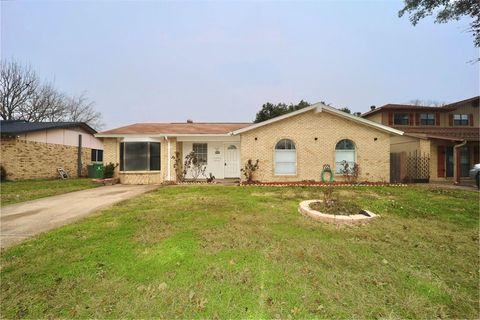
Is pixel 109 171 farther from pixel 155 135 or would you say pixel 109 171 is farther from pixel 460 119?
pixel 460 119

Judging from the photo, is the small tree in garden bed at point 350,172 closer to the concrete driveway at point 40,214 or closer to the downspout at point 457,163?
the downspout at point 457,163

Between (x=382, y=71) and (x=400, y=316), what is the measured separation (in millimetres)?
25401

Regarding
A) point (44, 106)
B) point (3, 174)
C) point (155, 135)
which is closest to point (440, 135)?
point (155, 135)

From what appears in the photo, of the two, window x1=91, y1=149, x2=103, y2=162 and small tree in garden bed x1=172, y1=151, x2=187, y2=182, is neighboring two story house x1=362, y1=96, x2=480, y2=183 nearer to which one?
small tree in garden bed x1=172, y1=151, x2=187, y2=182

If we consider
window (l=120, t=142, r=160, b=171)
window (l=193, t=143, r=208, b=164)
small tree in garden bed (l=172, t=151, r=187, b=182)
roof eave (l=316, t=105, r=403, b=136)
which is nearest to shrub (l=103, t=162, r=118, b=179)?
window (l=120, t=142, r=160, b=171)

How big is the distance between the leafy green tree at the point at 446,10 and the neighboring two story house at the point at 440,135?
260 inches

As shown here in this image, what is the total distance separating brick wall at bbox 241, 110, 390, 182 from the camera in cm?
1335

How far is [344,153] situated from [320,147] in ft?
4.66

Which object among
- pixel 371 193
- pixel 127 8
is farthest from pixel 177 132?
pixel 371 193

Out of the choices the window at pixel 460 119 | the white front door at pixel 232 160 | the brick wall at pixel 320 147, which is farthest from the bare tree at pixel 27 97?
the window at pixel 460 119

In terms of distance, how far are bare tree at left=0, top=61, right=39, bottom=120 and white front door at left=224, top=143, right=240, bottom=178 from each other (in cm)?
2895

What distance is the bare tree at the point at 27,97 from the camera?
2752cm

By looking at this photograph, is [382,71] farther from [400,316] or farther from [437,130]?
[400,316]

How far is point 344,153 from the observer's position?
13.4 m
